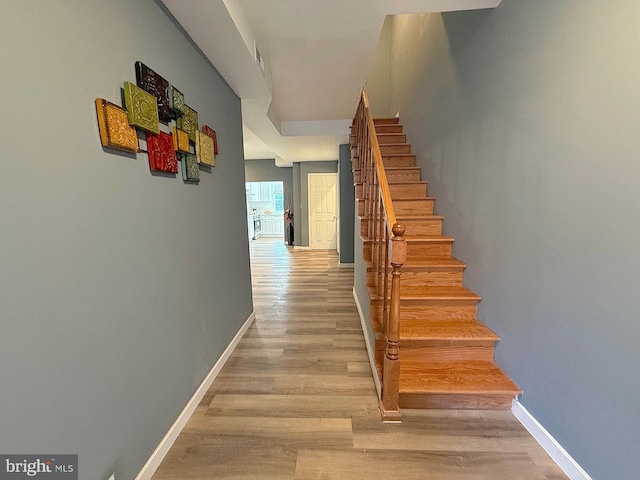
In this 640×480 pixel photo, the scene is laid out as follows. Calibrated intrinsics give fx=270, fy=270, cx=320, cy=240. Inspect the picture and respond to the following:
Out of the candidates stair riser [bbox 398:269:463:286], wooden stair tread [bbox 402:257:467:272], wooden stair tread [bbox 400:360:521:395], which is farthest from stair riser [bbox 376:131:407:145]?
wooden stair tread [bbox 400:360:521:395]

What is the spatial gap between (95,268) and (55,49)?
28.7 inches

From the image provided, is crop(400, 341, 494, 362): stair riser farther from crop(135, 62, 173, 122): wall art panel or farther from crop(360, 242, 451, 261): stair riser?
crop(135, 62, 173, 122): wall art panel

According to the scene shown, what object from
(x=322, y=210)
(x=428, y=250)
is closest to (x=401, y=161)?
(x=428, y=250)

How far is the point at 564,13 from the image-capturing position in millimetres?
1277

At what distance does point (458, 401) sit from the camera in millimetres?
1634

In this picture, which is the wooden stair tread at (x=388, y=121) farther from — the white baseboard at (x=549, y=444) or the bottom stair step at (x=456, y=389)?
the white baseboard at (x=549, y=444)

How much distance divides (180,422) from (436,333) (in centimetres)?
166

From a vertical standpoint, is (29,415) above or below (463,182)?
below

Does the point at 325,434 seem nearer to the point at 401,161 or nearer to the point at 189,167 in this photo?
the point at 189,167

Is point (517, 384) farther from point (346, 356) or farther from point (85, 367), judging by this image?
point (85, 367)

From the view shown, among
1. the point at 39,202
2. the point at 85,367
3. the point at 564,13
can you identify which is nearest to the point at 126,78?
the point at 39,202

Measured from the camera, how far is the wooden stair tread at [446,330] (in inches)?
70.6

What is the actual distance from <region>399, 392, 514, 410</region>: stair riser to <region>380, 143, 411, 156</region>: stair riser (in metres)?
2.90

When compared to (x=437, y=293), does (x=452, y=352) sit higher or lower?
lower
